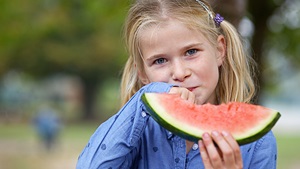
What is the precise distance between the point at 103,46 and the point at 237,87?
98.3 feet

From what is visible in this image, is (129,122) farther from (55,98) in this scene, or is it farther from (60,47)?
(55,98)

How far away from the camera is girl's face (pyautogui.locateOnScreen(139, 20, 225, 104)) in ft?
7.39

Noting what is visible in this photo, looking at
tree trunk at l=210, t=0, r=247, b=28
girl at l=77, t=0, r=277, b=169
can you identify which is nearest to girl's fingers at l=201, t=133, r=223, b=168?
girl at l=77, t=0, r=277, b=169

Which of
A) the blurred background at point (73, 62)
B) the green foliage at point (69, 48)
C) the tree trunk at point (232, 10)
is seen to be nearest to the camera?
the tree trunk at point (232, 10)

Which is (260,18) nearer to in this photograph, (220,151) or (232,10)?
(232,10)

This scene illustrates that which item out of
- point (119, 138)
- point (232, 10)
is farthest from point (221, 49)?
point (232, 10)

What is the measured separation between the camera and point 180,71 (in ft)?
7.30

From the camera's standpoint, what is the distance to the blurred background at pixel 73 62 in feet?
27.8

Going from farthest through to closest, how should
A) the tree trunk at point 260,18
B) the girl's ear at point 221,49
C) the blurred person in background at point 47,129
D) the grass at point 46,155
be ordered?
the blurred person in background at point 47,129 < the grass at point 46,155 < the tree trunk at point 260,18 < the girl's ear at point 221,49

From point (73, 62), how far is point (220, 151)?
32.3 m

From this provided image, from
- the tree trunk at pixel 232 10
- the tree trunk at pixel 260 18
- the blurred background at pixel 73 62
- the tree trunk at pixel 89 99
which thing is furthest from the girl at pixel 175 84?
the tree trunk at pixel 89 99

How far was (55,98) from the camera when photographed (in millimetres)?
53781

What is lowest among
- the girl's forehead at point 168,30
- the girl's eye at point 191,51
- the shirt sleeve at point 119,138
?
the shirt sleeve at point 119,138

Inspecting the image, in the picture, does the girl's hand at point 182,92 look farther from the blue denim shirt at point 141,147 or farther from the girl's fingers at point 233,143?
the girl's fingers at point 233,143
